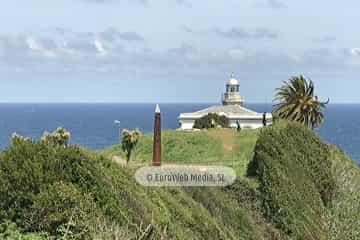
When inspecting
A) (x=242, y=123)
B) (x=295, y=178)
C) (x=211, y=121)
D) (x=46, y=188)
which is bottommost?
(x=295, y=178)

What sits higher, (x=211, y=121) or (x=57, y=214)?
(x=57, y=214)

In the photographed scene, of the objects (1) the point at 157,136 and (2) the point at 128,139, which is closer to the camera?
(1) the point at 157,136

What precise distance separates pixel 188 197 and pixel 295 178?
10.4 metres

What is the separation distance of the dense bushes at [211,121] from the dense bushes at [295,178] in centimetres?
2093

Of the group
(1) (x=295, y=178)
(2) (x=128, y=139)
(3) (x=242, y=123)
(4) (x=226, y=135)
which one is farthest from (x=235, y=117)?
(1) (x=295, y=178)

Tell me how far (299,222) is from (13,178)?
1547cm

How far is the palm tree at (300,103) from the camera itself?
149ft

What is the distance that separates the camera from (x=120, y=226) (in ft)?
46.8

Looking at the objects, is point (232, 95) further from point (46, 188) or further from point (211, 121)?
point (46, 188)

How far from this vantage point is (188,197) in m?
20.8

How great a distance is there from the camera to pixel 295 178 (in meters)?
29.8

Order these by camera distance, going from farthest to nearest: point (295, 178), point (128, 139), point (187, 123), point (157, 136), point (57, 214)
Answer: point (187, 123), point (128, 139), point (295, 178), point (157, 136), point (57, 214)

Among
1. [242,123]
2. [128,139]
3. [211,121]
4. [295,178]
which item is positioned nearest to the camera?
[295,178]

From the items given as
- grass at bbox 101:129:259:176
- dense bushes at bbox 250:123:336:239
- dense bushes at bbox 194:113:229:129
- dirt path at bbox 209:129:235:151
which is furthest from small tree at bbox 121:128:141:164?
dense bushes at bbox 194:113:229:129
